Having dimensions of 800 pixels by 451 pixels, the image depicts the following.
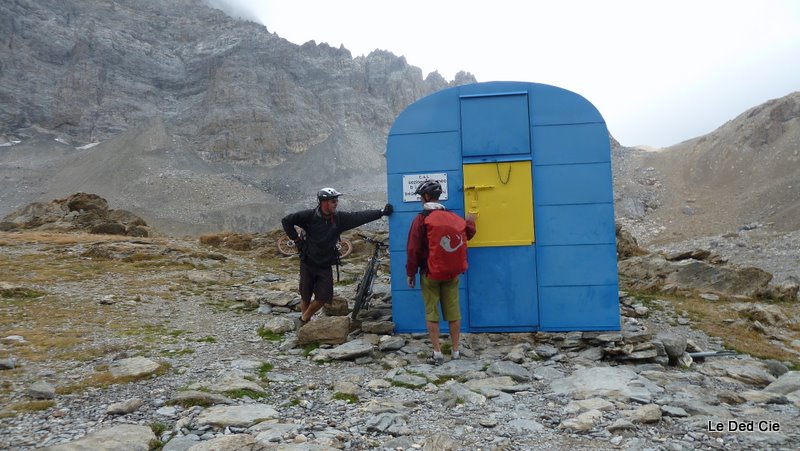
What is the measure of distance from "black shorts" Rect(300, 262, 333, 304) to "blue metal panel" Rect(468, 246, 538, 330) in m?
2.20

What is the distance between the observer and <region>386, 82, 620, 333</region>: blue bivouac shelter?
775 centimetres

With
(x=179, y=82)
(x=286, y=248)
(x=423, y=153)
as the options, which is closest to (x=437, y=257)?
(x=423, y=153)

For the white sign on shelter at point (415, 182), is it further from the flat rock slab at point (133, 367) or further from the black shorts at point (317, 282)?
the flat rock slab at point (133, 367)

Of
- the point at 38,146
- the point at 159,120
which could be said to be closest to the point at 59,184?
the point at 38,146

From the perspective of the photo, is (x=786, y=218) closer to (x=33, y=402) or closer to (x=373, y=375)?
(x=373, y=375)

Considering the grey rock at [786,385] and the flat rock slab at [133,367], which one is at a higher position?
the flat rock slab at [133,367]

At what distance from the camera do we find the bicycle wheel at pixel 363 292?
28.1 feet

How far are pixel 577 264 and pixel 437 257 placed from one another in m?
2.26

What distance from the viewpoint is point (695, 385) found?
5.85 metres

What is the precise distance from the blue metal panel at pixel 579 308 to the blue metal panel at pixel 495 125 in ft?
6.96

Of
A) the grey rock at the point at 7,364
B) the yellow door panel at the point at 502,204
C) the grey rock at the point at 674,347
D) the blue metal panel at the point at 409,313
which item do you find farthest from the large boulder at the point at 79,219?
the grey rock at the point at 674,347

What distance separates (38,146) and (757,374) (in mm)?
108537

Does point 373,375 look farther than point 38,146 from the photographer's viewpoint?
No

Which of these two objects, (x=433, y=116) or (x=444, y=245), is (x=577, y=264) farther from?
(x=433, y=116)
